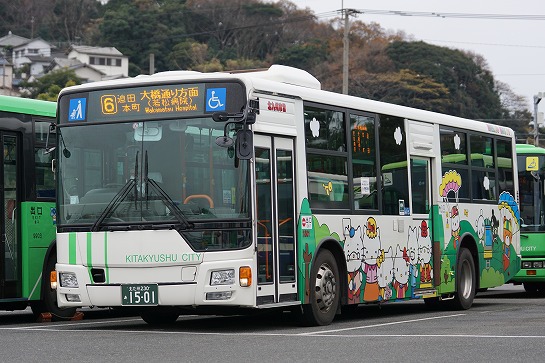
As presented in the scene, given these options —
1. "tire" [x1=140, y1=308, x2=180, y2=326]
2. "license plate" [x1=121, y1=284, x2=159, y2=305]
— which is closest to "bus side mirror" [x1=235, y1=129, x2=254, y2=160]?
"license plate" [x1=121, y1=284, x2=159, y2=305]

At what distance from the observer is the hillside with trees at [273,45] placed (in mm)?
98438

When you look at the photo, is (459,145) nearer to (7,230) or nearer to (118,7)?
(7,230)

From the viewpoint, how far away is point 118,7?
443 feet

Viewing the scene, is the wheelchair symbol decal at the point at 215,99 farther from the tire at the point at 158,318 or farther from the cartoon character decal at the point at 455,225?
the cartoon character decal at the point at 455,225

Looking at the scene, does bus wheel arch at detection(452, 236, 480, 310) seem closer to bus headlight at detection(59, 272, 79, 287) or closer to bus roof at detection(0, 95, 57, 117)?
bus roof at detection(0, 95, 57, 117)

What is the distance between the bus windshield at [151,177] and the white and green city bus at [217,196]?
15 mm

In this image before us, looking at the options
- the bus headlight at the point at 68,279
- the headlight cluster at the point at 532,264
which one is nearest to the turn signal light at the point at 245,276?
the bus headlight at the point at 68,279

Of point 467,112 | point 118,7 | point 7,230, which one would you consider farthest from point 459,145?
point 118,7

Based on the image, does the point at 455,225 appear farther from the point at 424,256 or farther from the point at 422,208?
the point at 424,256

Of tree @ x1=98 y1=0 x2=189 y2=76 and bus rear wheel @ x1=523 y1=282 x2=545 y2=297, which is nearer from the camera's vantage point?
bus rear wheel @ x1=523 y1=282 x2=545 y2=297

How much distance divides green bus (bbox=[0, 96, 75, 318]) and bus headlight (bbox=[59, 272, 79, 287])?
6.92 ft

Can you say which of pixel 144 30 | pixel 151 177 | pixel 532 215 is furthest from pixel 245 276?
pixel 144 30

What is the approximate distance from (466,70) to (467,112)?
7.16m

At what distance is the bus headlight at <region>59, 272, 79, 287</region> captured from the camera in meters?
13.8
